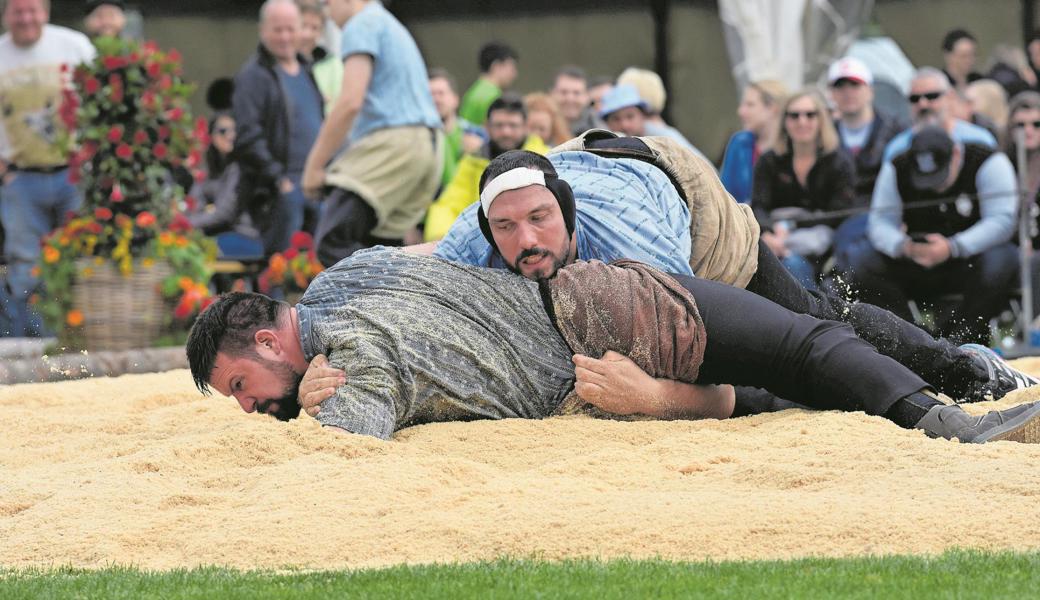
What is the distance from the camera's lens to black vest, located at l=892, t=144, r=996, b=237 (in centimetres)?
970

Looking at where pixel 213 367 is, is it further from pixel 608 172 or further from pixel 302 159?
pixel 302 159

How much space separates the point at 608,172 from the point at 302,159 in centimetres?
559

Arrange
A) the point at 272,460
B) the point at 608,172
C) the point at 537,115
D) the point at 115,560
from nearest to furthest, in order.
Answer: the point at 115,560 < the point at 272,460 < the point at 608,172 < the point at 537,115

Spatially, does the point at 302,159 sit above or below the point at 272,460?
below

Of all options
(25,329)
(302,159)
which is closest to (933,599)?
(25,329)

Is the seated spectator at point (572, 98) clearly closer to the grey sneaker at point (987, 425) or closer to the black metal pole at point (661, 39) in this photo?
the black metal pole at point (661, 39)

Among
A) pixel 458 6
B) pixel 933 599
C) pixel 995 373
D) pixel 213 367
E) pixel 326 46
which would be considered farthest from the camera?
pixel 458 6

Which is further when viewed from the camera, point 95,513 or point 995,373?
point 995,373

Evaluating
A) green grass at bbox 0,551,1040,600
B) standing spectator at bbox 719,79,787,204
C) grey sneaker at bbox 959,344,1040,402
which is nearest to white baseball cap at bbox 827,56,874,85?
standing spectator at bbox 719,79,787,204

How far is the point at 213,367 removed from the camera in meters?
A: 5.48

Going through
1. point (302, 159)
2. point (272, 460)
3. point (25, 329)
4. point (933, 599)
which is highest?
point (933, 599)

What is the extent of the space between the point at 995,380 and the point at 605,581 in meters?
3.35

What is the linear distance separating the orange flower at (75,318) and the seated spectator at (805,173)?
410 centimetres

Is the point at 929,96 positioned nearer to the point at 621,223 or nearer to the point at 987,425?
the point at 621,223
